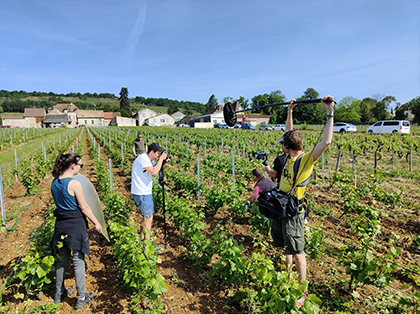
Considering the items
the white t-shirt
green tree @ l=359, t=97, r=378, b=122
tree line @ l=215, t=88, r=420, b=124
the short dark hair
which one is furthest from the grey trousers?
green tree @ l=359, t=97, r=378, b=122

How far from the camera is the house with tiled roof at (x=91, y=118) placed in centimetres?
7400

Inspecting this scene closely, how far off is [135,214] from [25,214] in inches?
98.9

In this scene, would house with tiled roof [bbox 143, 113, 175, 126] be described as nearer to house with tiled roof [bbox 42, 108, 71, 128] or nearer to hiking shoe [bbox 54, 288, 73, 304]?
house with tiled roof [bbox 42, 108, 71, 128]

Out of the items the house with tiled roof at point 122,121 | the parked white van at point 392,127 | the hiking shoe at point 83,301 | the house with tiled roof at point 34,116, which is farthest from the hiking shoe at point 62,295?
the house with tiled roof at point 34,116

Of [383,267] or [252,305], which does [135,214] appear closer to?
[252,305]

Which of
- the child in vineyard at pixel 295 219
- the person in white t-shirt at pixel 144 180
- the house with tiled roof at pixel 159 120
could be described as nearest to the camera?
the child in vineyard at pixel 295 219

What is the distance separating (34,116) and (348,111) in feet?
305

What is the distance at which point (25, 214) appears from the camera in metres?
5.46

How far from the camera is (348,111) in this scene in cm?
6391

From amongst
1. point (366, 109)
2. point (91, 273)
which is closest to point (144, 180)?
point (91, 273)

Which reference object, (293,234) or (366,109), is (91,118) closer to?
(366,109)

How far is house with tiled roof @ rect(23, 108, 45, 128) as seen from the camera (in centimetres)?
7231

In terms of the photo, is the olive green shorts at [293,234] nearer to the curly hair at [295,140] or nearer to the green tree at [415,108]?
the curly hair at [295,140]

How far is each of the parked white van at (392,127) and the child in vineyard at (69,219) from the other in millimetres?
24299
